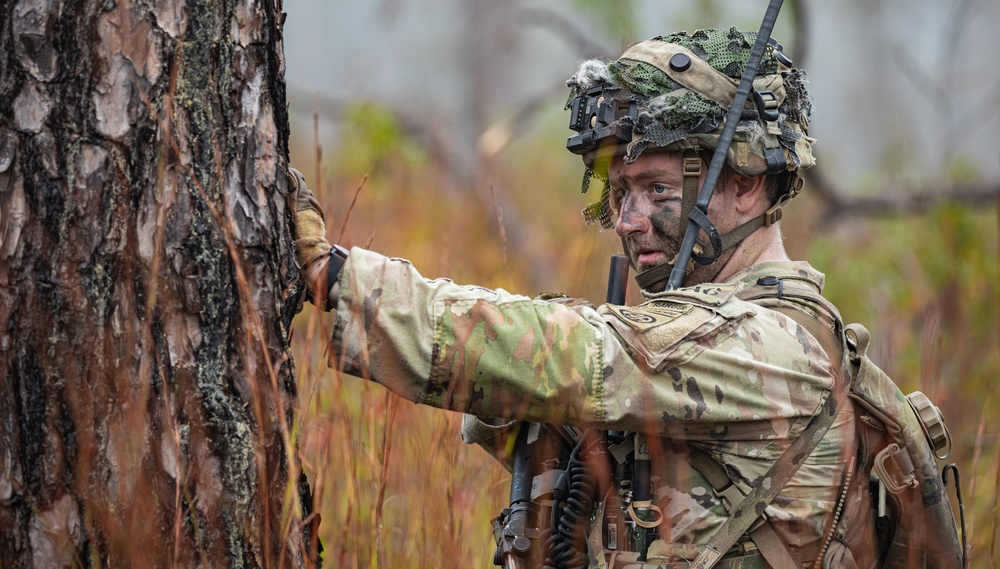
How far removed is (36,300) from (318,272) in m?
0.53

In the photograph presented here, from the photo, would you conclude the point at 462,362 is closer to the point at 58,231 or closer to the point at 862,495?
the point at 58,231

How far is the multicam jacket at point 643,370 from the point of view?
1966 millimetres

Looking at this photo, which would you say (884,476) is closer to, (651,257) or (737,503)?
(737,503)

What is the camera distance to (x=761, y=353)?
7.10 feet

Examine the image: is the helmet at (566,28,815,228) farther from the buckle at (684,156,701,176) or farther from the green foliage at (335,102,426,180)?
the green foliage at (335,102,426,180)

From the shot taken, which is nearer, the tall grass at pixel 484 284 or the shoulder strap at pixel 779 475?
the shoulder strap at pixel 779 475

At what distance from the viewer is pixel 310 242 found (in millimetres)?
2025

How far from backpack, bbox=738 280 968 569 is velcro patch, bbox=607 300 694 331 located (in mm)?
303

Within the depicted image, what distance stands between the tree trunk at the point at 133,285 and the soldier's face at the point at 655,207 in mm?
1013

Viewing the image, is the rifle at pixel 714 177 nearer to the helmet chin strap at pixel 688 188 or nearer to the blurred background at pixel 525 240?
the helmet chin strap at pixel 688 188

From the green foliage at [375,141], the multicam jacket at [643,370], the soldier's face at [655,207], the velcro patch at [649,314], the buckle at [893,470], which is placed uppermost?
the green foliage at [375,141]

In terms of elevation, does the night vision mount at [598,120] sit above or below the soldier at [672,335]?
above

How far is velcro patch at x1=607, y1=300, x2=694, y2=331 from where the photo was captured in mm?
2082

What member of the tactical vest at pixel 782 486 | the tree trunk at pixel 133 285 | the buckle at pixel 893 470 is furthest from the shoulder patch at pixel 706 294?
the tree trunk at pixel 133 285
